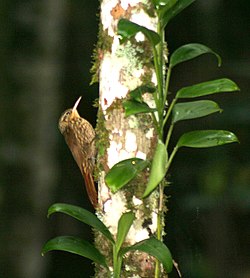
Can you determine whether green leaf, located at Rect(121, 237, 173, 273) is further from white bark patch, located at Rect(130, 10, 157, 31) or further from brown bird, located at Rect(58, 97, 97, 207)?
white bark patch, located at Rect(130, 10, 157, 31)

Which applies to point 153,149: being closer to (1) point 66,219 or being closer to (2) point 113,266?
(2) point 113,266

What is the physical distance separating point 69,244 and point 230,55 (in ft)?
3.75

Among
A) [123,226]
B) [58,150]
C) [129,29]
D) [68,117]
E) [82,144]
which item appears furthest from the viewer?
[58,150]

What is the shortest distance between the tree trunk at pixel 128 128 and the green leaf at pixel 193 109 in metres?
0.07

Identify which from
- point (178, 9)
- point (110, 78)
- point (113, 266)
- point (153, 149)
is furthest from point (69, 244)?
point (178, 9)

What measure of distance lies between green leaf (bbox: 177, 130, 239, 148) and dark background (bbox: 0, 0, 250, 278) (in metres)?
0.87

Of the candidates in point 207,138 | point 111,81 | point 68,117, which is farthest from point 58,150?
point 207,138

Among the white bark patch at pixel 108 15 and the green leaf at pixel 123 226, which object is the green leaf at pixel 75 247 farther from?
the white bark patch at pixel 108 15

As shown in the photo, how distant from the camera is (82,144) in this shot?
208 cm

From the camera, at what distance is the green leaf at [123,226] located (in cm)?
158

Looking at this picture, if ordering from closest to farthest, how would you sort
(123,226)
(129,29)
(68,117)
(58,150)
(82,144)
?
(129,29) < (123,226) < (82,144) < (68,117) < (58,150)

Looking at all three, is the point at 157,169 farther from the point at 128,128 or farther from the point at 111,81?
the point at 111,81

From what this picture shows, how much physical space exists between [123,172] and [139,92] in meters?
0.20

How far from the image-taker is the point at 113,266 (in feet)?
5.45
